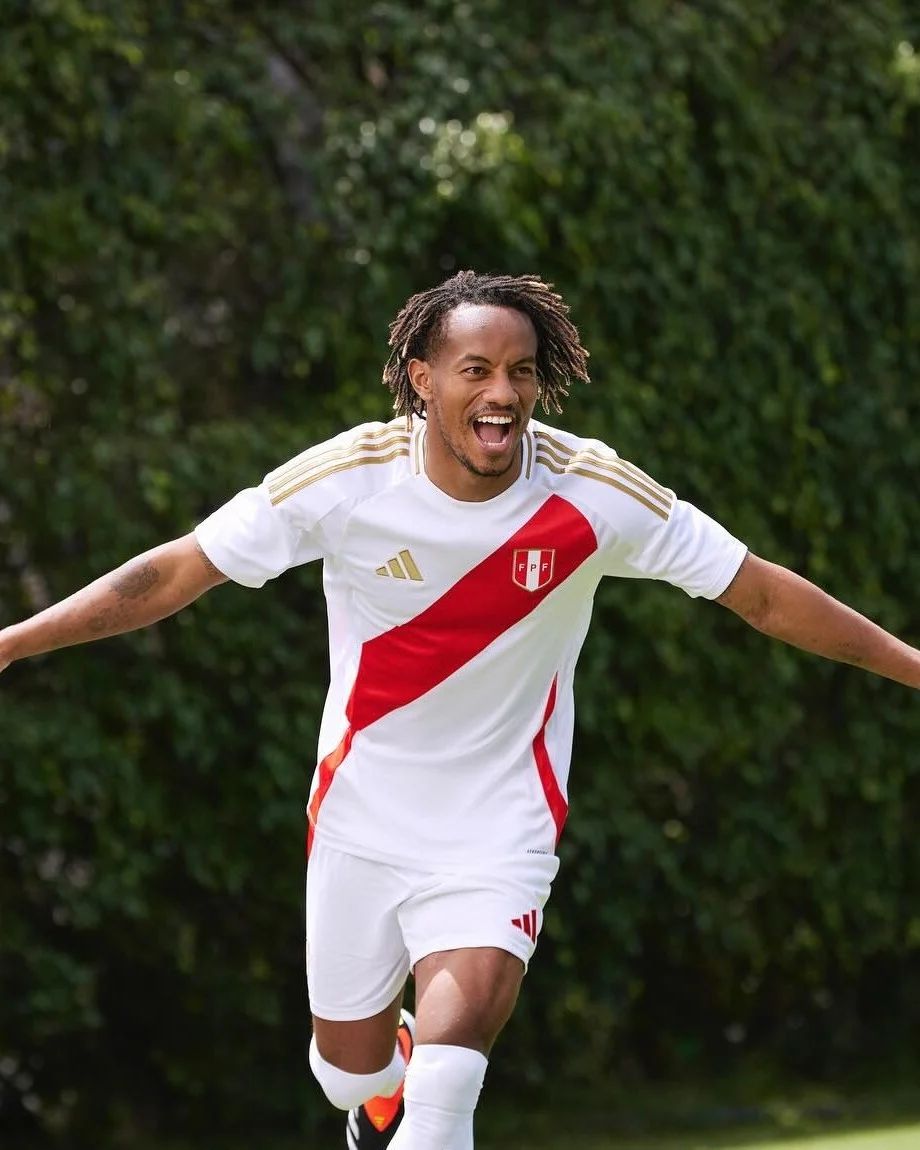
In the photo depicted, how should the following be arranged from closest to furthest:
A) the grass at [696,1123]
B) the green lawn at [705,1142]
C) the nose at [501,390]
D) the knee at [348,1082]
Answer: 1. the nose at [501,390]
2. the knee at [348,1082]
3. the green lawn at [705,1142]
4. the grass at [696,1123]

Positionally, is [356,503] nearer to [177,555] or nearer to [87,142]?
[177,555]

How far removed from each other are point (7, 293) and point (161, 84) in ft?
2.91

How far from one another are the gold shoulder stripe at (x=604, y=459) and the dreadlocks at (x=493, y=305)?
0.16 meters

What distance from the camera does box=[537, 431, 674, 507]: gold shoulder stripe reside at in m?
4.68

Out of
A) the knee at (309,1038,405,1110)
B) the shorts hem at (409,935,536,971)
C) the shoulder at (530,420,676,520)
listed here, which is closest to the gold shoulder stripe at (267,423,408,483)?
the shoulder at (530,420,676,520)

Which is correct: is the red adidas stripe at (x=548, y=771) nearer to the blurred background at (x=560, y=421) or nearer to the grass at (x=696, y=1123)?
the blurred background at (x=560, y=421)

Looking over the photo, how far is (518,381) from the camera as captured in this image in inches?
176

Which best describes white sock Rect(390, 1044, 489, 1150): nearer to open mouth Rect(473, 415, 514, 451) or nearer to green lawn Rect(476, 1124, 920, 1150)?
open mouth Rect(473, 415, 514, 451)

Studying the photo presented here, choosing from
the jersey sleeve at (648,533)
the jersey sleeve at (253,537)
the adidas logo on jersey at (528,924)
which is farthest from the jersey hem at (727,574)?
the jersey sleeve at (253,537)

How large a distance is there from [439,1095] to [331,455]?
139 centimetres

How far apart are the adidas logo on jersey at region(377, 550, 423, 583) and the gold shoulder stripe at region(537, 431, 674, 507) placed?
0.41m

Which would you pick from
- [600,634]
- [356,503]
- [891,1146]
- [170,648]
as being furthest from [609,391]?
[356,503]

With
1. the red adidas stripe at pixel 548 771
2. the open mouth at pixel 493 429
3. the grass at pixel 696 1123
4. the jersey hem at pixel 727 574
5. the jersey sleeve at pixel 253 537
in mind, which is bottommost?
the grass at pixel 696 1123

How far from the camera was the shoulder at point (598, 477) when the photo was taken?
15.2 ft
